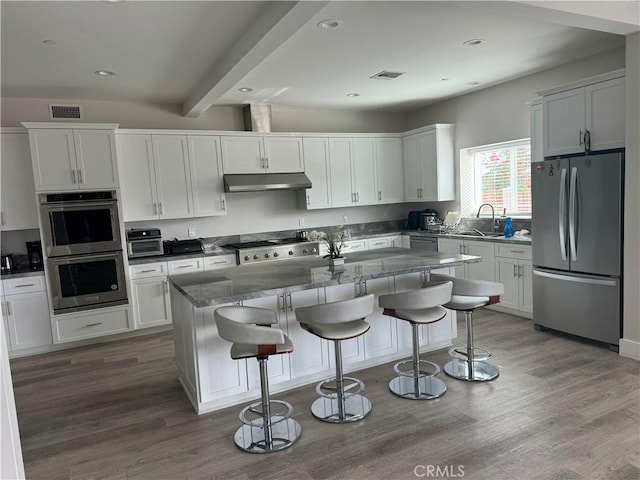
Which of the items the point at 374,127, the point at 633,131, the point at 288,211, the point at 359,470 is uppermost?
the point at 374,127

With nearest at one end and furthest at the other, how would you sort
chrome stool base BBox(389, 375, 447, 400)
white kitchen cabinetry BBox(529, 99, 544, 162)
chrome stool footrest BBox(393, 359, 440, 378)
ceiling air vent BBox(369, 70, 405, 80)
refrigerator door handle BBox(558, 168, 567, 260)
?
chrome stool base BBox(389, 375, 447, 400) → chrome stool footrest BBox(393, 359, 440, 378) → refrigerator door handle BBox(558, 168, 567, 260) → white kitchen cabinetry BBox(529, 99, 544, 162) → ceiling air vent BBox(369, 70, 405, 80)

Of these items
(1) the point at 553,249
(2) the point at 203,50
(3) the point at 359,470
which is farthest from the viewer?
(1) the point at 553,249

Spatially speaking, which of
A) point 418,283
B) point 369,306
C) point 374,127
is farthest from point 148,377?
point 374,127

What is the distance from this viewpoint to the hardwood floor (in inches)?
93.9

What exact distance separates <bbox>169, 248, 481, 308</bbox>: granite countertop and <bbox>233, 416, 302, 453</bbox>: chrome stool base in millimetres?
856

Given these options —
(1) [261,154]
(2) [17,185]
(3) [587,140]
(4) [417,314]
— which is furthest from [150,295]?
(3) [587,140]

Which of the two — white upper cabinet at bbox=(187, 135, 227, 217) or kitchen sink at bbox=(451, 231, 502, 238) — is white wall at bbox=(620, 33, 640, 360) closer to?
kitchen sink at bbox=(451, 231, 502, 238)

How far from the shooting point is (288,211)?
6.36 metres

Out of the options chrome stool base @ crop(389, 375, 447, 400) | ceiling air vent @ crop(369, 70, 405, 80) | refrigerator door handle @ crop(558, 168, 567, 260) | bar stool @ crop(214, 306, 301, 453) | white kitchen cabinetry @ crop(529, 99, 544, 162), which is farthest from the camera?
ceiling air vent @ crop(369, 70, 405, 80)

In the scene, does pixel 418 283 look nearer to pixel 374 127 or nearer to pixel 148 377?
pixel 148 377

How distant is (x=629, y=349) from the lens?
3627 mm

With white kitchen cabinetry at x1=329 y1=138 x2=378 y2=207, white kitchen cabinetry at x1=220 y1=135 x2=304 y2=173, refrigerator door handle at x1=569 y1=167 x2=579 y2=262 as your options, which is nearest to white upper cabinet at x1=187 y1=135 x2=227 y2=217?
white kitchen cabinetry at x1=220 y1=135 x2=304 y2=173

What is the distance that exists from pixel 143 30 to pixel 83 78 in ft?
4.94

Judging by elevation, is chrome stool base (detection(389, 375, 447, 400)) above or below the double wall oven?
below
